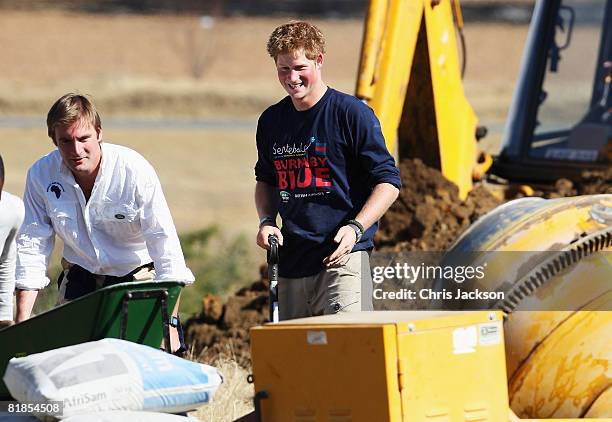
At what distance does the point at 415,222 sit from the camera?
9.08m

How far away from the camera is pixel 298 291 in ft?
17.4

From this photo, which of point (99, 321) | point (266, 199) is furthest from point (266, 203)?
point (99, 321)

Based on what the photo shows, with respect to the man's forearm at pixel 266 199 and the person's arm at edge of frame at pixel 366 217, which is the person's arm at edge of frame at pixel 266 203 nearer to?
the man's forearm at pixel 266 199

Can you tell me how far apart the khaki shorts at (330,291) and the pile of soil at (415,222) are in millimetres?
3372

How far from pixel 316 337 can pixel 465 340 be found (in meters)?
0.51

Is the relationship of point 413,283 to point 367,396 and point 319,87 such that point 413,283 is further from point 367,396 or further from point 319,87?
point 367,396

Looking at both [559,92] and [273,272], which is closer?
[273,272]

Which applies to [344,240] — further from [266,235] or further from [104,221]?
[104,221]

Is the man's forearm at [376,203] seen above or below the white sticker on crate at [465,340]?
above

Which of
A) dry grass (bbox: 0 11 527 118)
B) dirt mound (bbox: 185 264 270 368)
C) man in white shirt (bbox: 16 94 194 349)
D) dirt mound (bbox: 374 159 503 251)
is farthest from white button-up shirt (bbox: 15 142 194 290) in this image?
dry grass (bbox: 0 11 527 118)

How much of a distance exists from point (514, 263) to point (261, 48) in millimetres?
39651

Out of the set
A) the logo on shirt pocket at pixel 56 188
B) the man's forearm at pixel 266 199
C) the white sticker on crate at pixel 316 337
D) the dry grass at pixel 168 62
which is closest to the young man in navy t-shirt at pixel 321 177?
the man's forearm at pixel 266 199

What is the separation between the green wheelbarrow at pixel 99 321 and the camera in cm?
472

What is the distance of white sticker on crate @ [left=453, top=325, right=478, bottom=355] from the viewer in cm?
446
